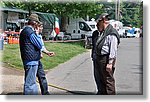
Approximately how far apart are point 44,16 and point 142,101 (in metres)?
2.00

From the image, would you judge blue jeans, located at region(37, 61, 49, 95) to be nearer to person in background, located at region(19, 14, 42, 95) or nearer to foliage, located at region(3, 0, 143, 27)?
person in background, located at region(19, 14, 42, 95)

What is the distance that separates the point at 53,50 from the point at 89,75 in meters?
0.70

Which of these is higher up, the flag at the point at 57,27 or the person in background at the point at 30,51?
the flag at the point at 57,27

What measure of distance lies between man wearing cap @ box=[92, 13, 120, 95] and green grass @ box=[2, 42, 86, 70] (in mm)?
471

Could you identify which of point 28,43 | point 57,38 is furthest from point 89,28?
point 28,43

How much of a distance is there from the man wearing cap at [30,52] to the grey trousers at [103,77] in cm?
89

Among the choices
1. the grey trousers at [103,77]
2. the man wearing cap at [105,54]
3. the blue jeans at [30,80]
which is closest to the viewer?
the man wearing cap at [105,54]

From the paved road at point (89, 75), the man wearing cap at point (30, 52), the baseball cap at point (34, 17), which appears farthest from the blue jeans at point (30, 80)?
the baseball cap at point (34, 17)

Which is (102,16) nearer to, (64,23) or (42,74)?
(64,23)

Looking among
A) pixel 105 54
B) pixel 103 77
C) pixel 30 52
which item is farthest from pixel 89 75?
pixel 30 52

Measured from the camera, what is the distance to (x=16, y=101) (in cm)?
550

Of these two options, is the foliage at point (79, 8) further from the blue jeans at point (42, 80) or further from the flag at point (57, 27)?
the blue jeans at point (42, 80)

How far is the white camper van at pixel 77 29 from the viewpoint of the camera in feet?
18.6

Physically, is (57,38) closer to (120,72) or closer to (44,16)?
(44,16)
